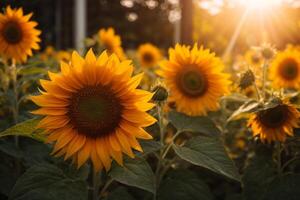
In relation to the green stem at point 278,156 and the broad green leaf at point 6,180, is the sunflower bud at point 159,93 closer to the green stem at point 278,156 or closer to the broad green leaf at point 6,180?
the green stem at point 278,156

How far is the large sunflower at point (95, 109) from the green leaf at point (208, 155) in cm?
28

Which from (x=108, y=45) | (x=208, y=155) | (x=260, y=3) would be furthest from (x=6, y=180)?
(x=260, y=3)

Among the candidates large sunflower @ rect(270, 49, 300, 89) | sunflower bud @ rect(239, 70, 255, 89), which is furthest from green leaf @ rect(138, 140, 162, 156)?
large sunflower @ rect(270, 49, 300, 89)

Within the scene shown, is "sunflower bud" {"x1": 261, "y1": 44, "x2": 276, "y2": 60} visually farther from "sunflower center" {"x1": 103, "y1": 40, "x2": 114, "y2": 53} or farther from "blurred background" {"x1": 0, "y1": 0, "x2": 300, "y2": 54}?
"blurred background" {"x1": 0, "y1": 0, "x2": 300, "y2": 54}

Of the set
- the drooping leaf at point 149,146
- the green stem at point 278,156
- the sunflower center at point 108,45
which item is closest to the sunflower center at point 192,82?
the green stem at point 278,156

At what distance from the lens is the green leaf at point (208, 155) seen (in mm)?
1937

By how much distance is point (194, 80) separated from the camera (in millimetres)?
2926

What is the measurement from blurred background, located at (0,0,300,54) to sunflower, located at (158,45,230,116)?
34.6ft

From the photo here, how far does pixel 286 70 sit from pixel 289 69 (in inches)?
1.0

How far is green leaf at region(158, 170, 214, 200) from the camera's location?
6.85 ft

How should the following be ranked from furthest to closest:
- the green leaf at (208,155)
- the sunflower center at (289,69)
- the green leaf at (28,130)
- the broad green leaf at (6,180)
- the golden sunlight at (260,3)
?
1. the golden sunlight at (260,3)
2. the sunflower center at (289,69)
3. the broad green leaf at (6,180)
4. the green leaf at (208,155)
5. the green leaf at (28,130)

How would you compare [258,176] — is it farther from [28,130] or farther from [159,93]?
[28,130]

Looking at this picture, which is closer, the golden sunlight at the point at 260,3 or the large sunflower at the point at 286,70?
the large sunflower at the point at 286,70

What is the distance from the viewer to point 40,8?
60.1 ft
